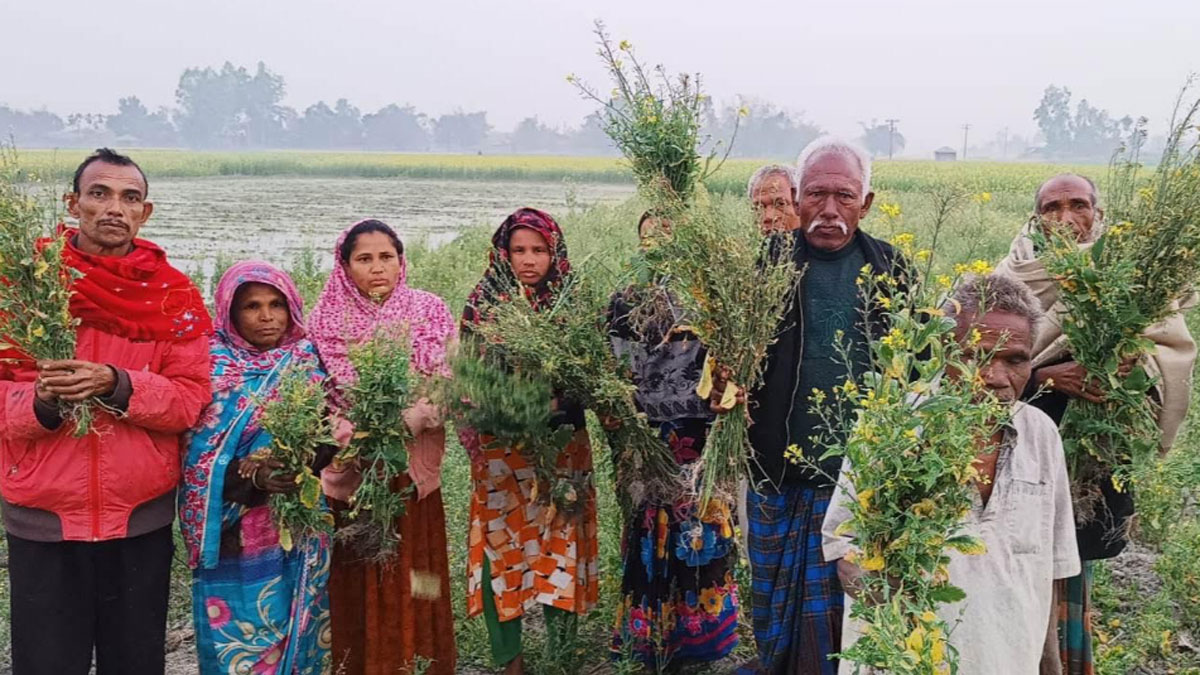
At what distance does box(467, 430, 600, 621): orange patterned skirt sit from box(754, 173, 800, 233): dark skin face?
110 cm

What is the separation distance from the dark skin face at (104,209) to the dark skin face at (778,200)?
2.14 metres

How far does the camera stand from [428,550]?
3291mm

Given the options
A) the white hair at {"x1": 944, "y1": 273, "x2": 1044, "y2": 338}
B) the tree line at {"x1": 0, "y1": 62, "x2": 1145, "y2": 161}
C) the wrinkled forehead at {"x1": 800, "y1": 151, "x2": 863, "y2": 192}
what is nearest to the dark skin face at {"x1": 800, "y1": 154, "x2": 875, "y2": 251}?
the wrinkled forehead at {"x1": 800, "y1": 151, "x2": 863, "y2": 192}

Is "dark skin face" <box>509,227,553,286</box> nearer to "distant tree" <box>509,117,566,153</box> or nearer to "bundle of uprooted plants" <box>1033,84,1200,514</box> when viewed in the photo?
"bundle of uprooted plants" <box>1033,84,1200,514</box>

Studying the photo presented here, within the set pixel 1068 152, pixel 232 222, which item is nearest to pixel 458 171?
pixel 232 222

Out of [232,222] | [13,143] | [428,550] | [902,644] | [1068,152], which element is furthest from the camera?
[1068,152]

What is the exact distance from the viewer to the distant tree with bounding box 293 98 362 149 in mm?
101062

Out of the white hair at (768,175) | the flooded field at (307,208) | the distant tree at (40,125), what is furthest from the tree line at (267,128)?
the white hair at (768,175)

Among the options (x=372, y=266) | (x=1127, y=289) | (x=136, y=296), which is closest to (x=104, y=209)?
(x=136, y=296)

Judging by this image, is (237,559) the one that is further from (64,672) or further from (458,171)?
(458,171)

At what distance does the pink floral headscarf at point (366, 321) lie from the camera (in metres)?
3.23

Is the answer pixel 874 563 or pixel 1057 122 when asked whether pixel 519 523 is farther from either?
pixel 1057 122

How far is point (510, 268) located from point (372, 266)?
50 cm

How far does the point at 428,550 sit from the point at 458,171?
4711cm
